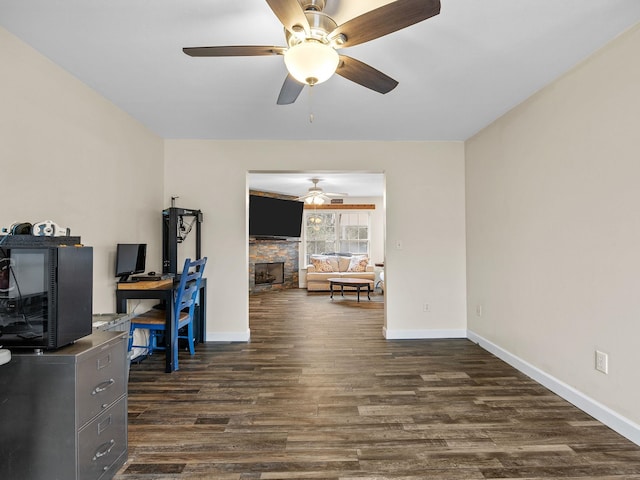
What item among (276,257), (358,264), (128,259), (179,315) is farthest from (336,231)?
(128,259)

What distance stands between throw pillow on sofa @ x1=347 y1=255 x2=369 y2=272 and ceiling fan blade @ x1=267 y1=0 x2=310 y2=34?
6.85 m

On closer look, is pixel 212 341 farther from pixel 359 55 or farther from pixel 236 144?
pixel 359 55

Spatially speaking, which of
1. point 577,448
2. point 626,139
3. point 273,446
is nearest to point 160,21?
A: point 273,446

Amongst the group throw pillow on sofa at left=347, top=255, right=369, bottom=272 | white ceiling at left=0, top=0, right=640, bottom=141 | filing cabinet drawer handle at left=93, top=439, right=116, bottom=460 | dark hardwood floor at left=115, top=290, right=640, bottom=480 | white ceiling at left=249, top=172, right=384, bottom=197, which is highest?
white ceiling at left=249, top=172, right=384, bottom=197

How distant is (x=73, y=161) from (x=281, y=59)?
1.75 metres

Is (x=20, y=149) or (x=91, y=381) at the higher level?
(x=20, y=149)

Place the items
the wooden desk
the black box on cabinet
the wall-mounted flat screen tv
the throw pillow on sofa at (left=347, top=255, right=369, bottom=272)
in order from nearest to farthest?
the black box on cabinet → the wooden desk → the wall-mounted flat screen tv → the throw pillow on sofa at (left=347, top=255, right=369, bottom=272)

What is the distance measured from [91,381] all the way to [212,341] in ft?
8.19

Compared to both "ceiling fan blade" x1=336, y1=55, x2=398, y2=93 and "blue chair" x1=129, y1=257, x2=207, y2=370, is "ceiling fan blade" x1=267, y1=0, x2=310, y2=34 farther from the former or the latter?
"blue chair" x1=129, y1=257, x2=207, y2=370

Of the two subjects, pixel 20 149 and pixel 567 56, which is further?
pixel 567 56

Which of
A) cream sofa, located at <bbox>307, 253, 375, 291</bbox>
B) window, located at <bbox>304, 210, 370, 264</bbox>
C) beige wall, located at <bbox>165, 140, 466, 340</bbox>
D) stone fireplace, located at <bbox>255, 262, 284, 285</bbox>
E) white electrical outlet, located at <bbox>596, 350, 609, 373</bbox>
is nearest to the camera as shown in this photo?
white electrical outlet, located at <bbox>596, 350, 609, 373</bbox>

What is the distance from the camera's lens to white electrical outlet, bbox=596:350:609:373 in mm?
2195

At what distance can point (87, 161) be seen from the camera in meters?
2.71

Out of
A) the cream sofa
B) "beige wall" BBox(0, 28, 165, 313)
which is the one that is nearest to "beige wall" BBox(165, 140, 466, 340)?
"beige wall" BBox(0, 28, 165, 313)
